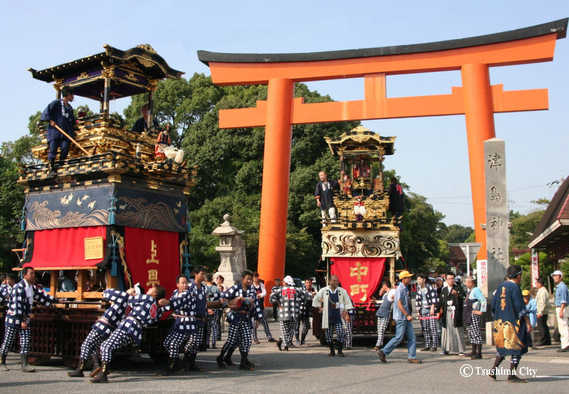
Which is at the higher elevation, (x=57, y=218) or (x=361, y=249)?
(x=57, y=218)

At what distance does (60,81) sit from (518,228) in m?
39.0

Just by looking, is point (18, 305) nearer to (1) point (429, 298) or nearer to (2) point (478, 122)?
(1) point (429, 298)

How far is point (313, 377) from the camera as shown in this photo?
7.95m

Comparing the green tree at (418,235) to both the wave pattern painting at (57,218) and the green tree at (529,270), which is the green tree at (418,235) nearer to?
the green tree at (529,270)

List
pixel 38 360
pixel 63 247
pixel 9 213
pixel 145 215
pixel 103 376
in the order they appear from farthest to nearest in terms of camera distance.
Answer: pixel 9 213
pixel 145 215
pixel 63 247
pixel 38 360
pixel 103 376

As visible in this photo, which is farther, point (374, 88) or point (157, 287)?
point (374, 88)

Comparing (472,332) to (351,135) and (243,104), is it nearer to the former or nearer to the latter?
(351,135)

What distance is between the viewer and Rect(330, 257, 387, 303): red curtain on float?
13.5 m

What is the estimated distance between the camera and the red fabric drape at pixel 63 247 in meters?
9.12

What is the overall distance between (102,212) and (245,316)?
289cm

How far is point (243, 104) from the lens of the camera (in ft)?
112

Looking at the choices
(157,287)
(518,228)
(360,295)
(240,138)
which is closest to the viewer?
(157,287)

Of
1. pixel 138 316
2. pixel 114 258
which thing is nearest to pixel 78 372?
pixel 138 316

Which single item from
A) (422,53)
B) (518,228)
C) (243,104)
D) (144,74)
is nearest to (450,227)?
(518,228)
